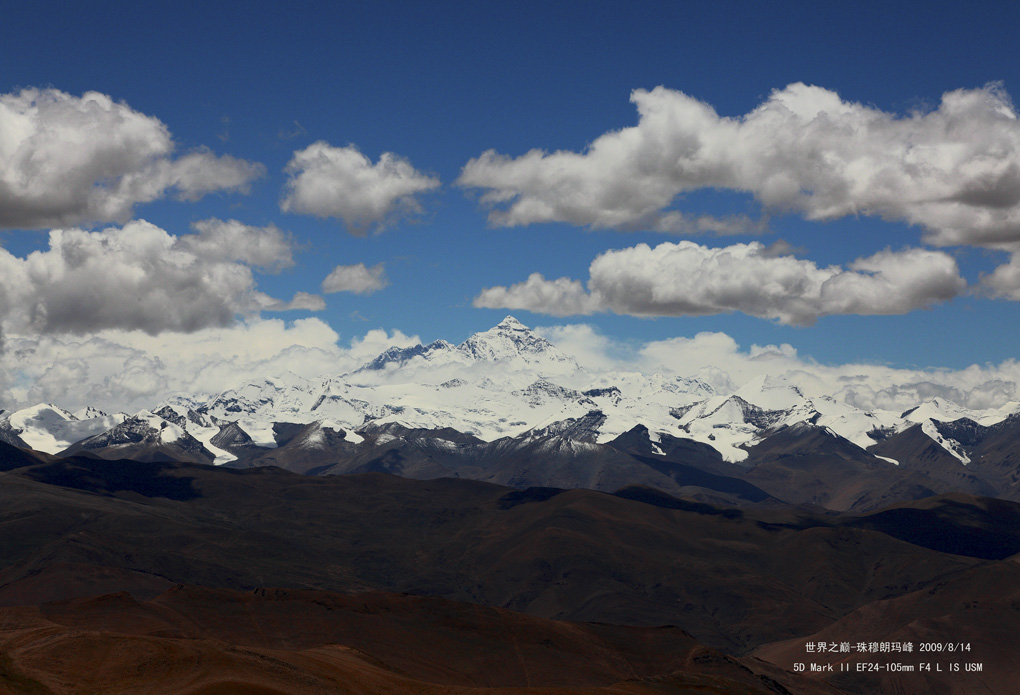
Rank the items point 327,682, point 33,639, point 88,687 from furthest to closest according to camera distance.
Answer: point 33,639 < point 327,682 < point 88,687

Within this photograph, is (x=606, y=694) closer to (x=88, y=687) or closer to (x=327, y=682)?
(x=327, y=682)

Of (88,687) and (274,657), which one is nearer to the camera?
(88,687)

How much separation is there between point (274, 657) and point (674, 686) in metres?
69.4

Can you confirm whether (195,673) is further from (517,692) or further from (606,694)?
(606,694)

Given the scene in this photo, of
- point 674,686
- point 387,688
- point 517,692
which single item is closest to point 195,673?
point 387,688

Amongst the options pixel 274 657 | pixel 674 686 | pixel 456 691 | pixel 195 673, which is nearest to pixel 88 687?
pixel 195 673

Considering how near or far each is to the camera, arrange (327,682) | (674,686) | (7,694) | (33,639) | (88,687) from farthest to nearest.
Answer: (674,686), (33,639), (327,682), (88,687), (7,694)

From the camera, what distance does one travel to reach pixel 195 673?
14200cm

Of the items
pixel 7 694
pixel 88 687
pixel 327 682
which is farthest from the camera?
pixel 327 682

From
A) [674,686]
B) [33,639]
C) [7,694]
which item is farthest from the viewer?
[674,686]

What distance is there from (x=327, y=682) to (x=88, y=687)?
30457 millimetres

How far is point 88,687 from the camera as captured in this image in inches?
5310

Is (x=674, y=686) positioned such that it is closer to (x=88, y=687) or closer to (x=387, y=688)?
(x=387, y=688)

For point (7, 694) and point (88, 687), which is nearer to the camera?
point (7, 694)
